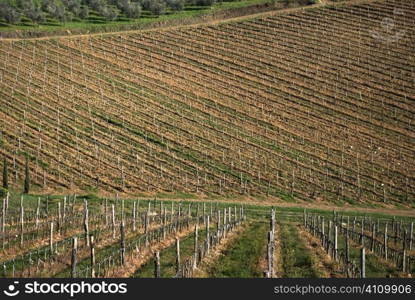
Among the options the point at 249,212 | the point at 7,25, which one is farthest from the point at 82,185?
the point at 7,25

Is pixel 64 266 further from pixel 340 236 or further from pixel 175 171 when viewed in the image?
pixel 175 171

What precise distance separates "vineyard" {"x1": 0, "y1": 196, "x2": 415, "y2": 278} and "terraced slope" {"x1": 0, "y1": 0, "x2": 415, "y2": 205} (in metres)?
15.8

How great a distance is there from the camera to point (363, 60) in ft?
261

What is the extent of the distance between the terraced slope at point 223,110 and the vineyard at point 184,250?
51.8 feet

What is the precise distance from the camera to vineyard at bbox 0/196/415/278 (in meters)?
19.8

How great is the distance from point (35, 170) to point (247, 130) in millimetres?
22266

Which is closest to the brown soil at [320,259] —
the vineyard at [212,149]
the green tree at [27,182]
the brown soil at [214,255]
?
the vineyard at [212,149]

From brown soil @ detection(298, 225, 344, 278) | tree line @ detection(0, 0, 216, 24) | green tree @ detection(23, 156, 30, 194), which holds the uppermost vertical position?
tree line @ detection(0, 0, 216, 24)

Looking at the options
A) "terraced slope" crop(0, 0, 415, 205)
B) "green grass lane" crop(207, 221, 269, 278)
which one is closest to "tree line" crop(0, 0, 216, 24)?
"terraced slope" crop(0, 0, 415, 205)

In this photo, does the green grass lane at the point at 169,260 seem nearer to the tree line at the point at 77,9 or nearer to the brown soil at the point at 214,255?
the brown soil at the point at 214,255

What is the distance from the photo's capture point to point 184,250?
24.4 metres

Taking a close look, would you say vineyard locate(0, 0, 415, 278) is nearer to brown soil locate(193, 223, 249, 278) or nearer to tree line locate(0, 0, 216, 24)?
brown soil locate(193, 223, 249, 278)

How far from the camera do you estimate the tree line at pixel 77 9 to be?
97562 millimetres

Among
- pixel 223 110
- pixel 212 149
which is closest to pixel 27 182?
pixel 212 149
